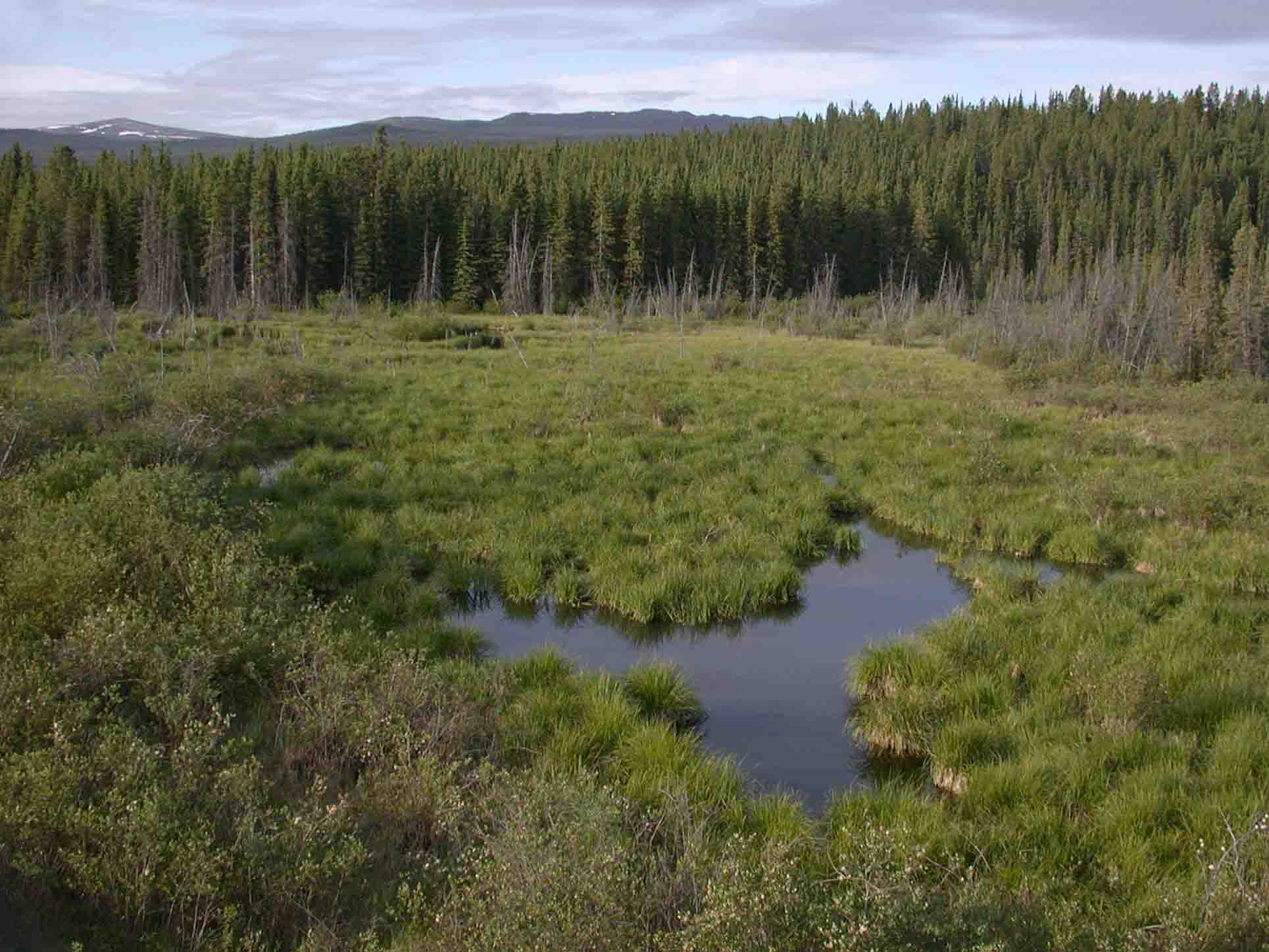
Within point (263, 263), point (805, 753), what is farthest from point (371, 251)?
point (805, 753)

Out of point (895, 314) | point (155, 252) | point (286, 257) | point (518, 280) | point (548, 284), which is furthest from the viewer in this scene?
point (548, 284)

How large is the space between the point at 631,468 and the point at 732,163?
3455 inches

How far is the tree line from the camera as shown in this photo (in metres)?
48.5

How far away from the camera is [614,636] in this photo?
1157cm

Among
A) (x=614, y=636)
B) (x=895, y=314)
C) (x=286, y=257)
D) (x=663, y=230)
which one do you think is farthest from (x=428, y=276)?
(x=614, y=636)

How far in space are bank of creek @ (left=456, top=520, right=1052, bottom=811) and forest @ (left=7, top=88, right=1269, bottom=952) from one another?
0.43 ft

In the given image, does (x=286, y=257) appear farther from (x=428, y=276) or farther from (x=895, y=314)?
(x=895, y=314)

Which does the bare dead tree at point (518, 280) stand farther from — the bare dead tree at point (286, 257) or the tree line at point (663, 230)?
the bare dead tree at point (286, 257)

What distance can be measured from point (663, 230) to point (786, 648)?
2199 inches

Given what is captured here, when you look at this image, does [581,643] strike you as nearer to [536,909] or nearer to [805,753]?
[805,753]

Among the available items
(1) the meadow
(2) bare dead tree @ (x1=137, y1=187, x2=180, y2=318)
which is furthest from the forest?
(2) bare dead tree @ (x1=137, y1=187, x2=180, y2=318)

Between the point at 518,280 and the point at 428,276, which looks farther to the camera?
the point at 428,276

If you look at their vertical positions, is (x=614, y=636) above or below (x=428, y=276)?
below

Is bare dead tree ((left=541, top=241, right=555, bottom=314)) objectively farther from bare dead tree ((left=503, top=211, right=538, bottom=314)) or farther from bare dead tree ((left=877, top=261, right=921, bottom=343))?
bare dead tree ((left=877, top=261, right=921, bottom=343))
